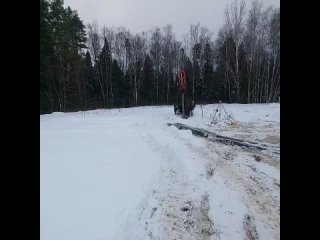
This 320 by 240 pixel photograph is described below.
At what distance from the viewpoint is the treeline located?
32969mm

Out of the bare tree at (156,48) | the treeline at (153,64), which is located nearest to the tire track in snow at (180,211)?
the treeline at (153,64)

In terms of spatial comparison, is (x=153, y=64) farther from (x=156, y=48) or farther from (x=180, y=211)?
(x=180, y=211)

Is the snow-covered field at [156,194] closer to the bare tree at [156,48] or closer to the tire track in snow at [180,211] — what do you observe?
the tire track in snow at [180,211]

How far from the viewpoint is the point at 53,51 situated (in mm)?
32062

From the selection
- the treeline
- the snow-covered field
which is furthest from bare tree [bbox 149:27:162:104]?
the snow-covered field

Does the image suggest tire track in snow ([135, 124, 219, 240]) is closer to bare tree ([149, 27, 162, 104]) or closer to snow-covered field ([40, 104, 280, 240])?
snow-covered field ([40, 104, 280, 240])

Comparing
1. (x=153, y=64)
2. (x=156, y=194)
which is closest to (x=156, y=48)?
(x=153, y=64)

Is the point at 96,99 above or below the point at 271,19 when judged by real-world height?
below

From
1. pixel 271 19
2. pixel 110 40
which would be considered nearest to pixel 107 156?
pixel 271 19

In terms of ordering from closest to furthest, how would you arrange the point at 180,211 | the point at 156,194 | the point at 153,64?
the point at 180,211
the point at 156,194
the point at 153,64

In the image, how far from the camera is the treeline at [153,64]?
3297 cm

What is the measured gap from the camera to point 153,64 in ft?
145
